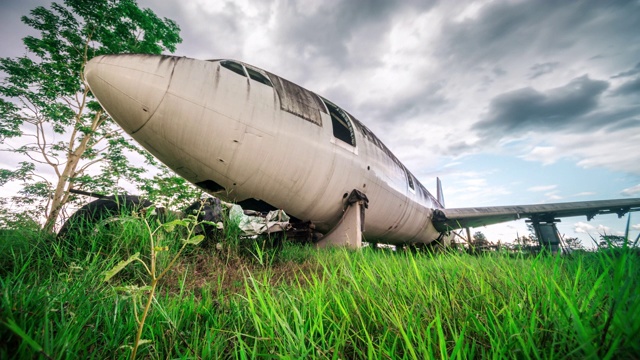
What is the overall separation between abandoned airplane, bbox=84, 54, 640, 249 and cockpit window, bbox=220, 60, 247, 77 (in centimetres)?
2

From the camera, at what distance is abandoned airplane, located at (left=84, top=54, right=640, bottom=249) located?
2.99 meters

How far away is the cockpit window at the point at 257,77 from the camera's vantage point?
13.1ft

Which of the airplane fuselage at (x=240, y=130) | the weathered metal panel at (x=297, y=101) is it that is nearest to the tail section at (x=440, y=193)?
the airplane fuselage at (x=240, y=130)

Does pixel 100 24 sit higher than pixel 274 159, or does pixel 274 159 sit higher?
pixel 100 24

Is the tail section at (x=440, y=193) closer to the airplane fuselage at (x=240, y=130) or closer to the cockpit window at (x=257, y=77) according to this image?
the airplane fuselage at (x=240, y=130)

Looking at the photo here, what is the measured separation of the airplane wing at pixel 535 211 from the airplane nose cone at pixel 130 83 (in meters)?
7.87

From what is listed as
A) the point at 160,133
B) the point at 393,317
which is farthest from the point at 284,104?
the point at 393,317

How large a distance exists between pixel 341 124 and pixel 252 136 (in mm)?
2308

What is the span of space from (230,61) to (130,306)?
373cm

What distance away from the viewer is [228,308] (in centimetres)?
152

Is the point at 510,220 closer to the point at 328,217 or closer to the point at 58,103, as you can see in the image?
the point at 328,217

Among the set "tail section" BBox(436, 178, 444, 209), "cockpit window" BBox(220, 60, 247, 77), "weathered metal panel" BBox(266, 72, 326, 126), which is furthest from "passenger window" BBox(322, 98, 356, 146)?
"tail section" BBox(436, 178, 444, 209)

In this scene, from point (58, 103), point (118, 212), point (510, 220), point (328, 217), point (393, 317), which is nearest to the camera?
point (393, 317)

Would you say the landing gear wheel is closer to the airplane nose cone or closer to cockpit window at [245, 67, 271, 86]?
the airplane nose cone
